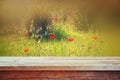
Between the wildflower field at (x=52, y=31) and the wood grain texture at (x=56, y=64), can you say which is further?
the wildflower field at (x=52, y=31)

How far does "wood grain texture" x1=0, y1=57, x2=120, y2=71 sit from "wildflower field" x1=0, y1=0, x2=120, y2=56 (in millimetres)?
91

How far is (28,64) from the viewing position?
104 inches

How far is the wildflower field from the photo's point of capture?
2.74 meters

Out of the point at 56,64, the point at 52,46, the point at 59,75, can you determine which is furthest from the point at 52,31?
the point at 59,75

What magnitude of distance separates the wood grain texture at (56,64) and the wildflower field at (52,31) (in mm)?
91

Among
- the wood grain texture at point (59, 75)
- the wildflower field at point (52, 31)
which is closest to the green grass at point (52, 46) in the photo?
the wildflower field at point (52, 31)

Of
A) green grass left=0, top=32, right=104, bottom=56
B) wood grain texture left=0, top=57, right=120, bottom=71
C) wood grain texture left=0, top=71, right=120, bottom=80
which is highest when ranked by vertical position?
green grass left=0, top=32, right=104, bottom=56

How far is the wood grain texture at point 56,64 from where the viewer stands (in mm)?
2623

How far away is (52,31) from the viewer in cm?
274

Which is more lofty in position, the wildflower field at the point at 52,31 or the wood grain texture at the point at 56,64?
the wildflower field at the point at 52,31

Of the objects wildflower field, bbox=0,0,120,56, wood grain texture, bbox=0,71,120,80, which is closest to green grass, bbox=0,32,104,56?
wildflower field, bbox=0,0,120,56

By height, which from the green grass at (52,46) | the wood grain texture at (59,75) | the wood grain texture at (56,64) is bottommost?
the wood grain texture at (59,75)

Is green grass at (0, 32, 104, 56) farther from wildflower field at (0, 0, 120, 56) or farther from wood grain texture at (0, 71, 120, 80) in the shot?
wood grain texture at (0, 71, 120, 80)

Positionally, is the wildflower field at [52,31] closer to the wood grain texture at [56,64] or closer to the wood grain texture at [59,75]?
the wood grain texture at [56,64]
